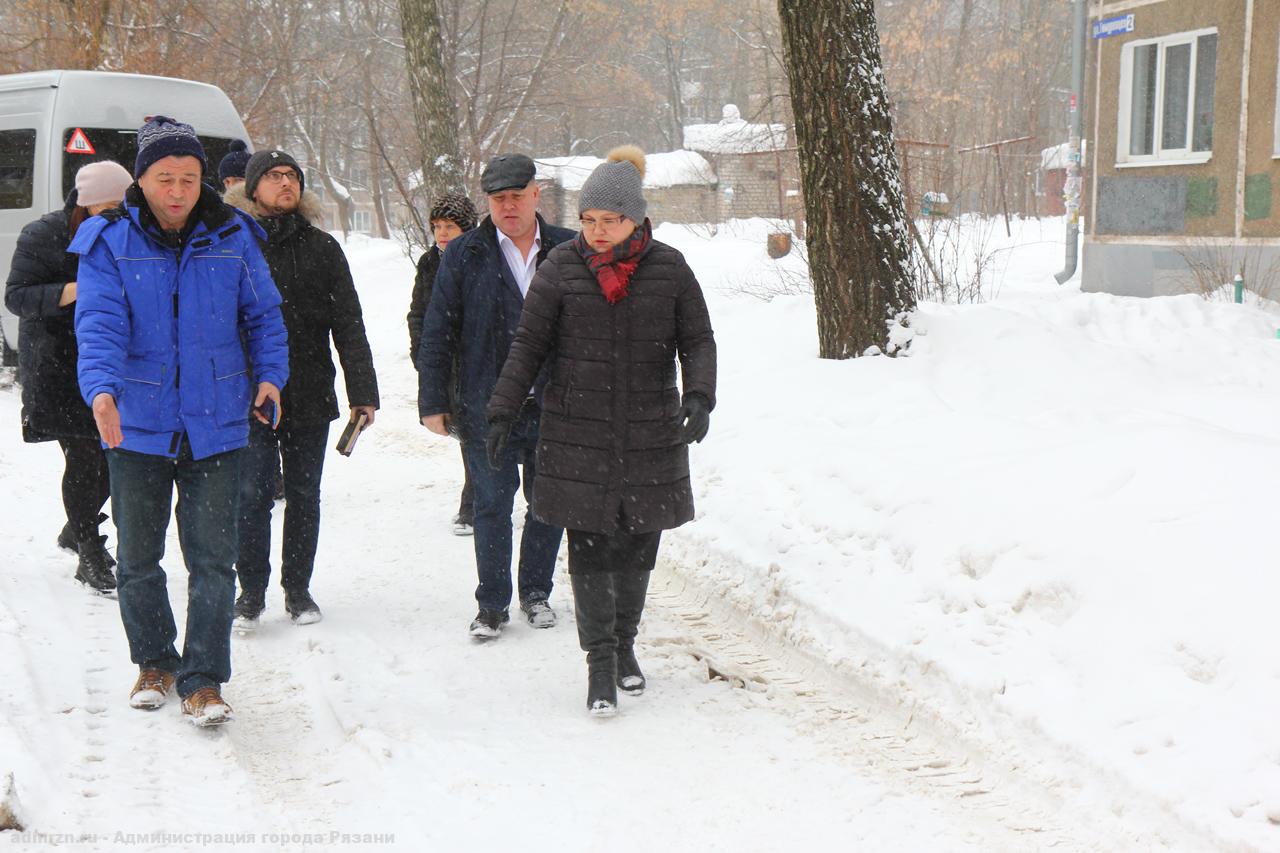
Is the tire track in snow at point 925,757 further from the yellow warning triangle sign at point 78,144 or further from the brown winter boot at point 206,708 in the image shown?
the yellow warning triangle sign at point 78,144

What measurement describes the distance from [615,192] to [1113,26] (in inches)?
502

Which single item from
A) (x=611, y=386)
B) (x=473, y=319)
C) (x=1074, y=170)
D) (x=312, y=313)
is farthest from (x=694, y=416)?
(x=1074, y=170)

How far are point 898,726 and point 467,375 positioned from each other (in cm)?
226

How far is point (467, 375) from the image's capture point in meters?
5.04

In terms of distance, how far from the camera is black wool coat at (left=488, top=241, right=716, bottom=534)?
410cm

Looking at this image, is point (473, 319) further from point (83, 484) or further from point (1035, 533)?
point (1035, 533)

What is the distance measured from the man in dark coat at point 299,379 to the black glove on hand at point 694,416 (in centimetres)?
169

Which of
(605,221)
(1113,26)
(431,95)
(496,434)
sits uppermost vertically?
(1113,26)

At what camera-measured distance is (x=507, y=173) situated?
482cm

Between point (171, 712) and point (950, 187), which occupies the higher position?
point (950, 187)

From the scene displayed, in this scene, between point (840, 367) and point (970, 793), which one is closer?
point (970, 793)

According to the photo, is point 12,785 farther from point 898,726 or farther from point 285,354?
point 898,726

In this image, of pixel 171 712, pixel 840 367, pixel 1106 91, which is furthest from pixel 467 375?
pixel 1106 91

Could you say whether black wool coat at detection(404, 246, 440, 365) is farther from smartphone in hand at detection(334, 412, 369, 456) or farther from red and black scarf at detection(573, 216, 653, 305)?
red and black scarf at detection(573, 216, 653, 305)
